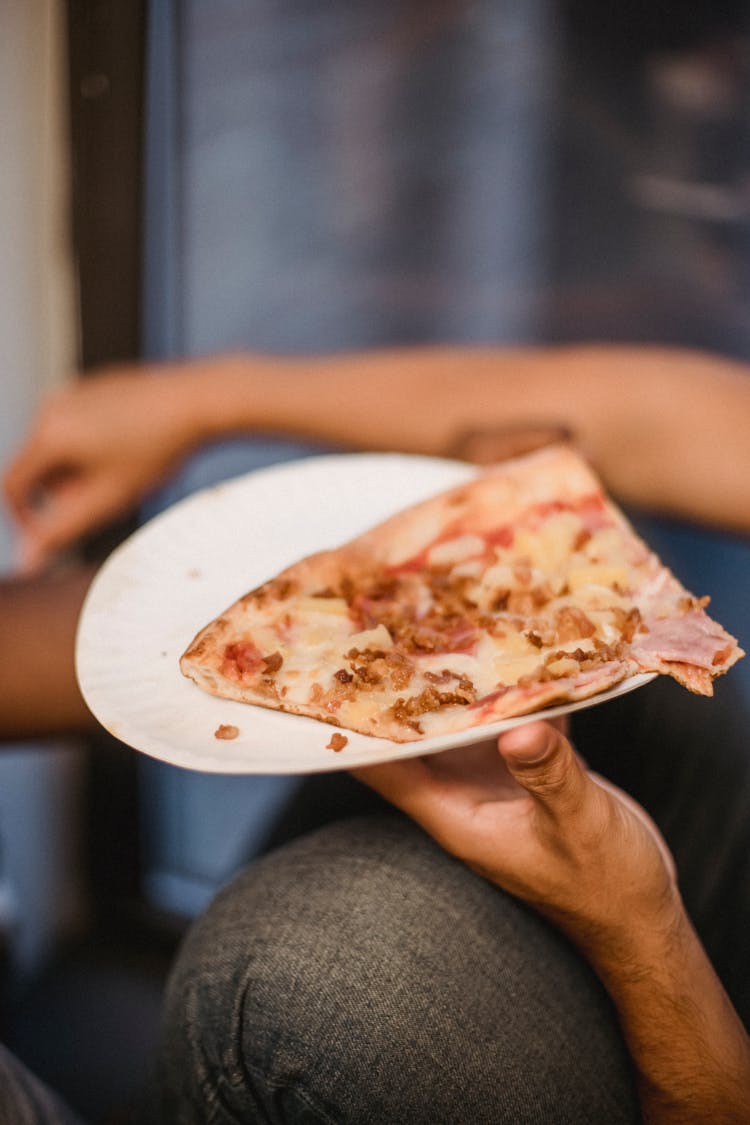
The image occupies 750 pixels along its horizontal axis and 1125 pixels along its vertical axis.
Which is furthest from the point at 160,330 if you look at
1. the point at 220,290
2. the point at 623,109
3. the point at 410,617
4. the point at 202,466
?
the point at 410,617

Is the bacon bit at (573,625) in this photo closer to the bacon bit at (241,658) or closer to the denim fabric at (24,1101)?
the bacon bit at (241,658)

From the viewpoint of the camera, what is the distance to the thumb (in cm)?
45

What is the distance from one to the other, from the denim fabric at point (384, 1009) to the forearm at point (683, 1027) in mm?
52

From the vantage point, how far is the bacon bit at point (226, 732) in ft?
1.71

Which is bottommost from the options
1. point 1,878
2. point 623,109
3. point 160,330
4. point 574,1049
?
point 1,878

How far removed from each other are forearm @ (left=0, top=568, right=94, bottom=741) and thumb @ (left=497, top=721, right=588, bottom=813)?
0.64 meters

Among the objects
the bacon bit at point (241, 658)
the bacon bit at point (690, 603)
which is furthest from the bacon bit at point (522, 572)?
the bacon bit at point (241, 658)

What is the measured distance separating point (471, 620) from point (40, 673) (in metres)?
0.56

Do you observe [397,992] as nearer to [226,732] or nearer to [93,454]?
[226,732]

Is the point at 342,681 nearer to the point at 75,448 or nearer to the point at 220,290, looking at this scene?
the point at 75,448

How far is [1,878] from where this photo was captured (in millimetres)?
1441

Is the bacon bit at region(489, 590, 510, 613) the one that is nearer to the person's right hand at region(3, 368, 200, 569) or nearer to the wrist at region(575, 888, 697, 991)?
the wrist at region(575, 888, 697, 991)

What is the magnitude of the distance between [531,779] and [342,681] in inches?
6.1

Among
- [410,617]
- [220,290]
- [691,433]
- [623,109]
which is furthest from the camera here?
[220,290]
